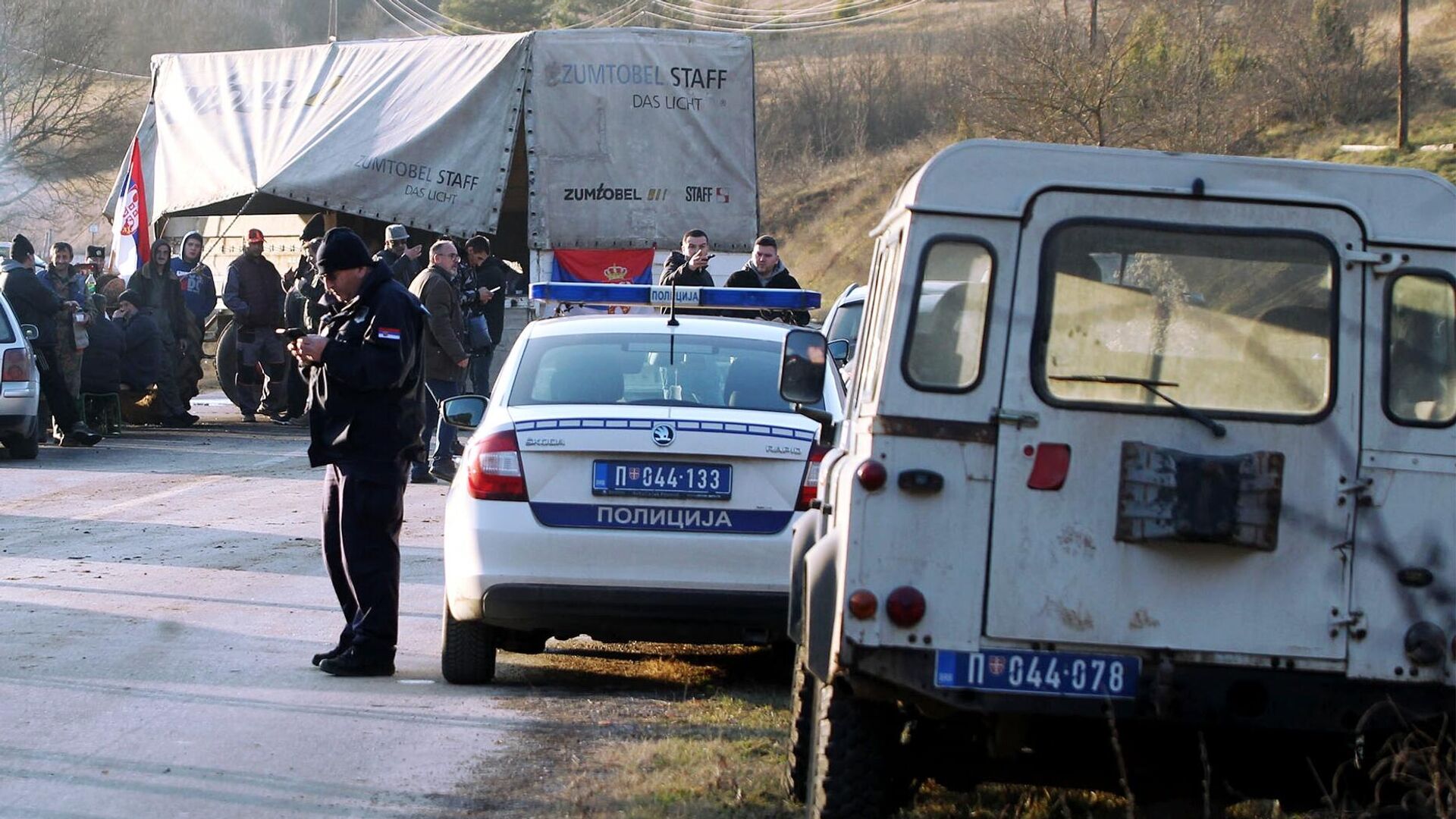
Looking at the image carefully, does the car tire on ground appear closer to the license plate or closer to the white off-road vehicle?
the license plate

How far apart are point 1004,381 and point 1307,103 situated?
4551cm

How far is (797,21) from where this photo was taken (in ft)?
305

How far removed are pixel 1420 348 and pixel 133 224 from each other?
17996 millimetres

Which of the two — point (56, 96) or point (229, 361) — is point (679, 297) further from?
point (56, 96)

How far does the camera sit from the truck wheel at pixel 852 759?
461cm

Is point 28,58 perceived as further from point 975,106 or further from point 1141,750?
point 1141,750

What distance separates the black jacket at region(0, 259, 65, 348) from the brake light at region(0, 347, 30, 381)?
919 millimetres

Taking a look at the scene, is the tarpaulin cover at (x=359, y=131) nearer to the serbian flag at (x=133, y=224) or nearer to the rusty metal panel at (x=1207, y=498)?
the serbian flag at (x=133, y=224)

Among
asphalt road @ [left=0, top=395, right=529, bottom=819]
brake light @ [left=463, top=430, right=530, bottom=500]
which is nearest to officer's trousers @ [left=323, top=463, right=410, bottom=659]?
asphalt road @ [left=0, top=395, right=529, bottom=819]

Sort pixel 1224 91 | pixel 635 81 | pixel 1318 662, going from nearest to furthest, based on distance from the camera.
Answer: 1. pixel 1318 662
2. pixel 635 81
3. pixel 1224 91

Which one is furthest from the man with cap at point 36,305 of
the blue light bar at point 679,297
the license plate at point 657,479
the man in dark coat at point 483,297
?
the license plate at point 657,479

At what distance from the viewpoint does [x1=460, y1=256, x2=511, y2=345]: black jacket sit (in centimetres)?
1568

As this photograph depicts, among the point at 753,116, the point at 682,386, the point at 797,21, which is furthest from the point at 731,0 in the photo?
the point at 682,386

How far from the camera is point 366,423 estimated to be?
22.9 ft
